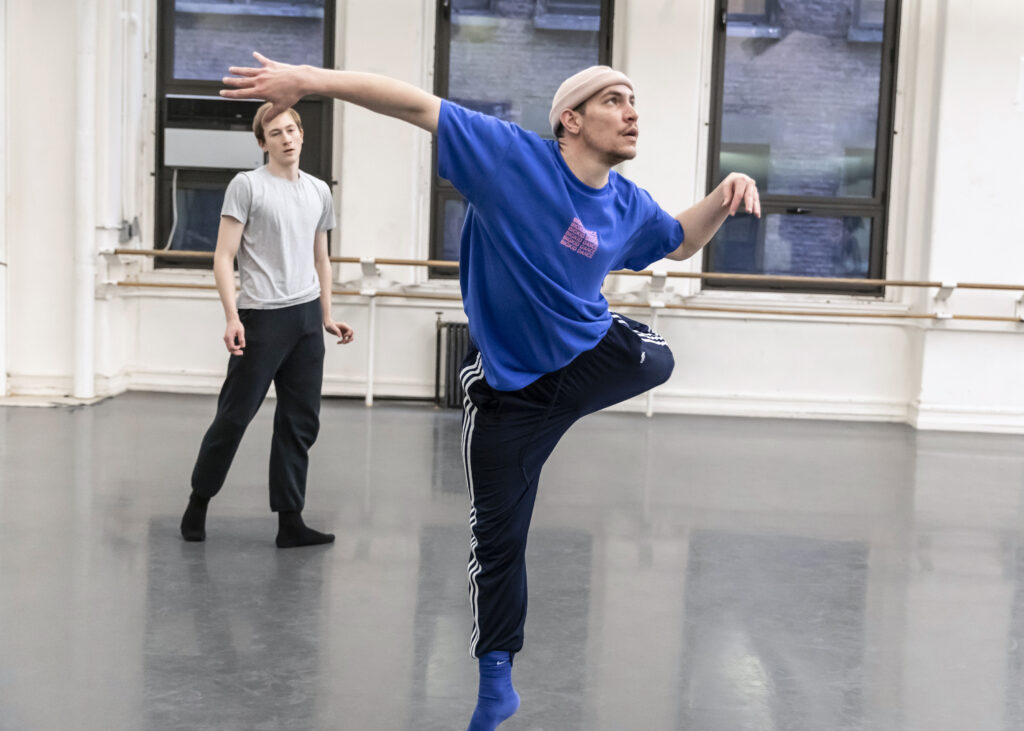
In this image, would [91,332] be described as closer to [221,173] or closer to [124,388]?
[124,388]

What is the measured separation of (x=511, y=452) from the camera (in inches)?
88.6

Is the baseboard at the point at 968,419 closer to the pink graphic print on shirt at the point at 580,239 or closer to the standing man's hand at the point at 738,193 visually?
the standing man's hand at the point at 738,193

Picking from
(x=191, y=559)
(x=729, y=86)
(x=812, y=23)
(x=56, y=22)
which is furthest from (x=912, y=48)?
(x=191, y=559)

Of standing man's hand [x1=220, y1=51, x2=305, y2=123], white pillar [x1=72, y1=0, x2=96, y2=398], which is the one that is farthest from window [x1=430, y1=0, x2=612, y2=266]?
standing man's hand [x1=220, y1=51, x2=305, y2=123]

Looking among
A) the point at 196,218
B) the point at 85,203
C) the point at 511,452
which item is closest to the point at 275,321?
the point at 511,452

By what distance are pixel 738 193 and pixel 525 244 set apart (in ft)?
1.59

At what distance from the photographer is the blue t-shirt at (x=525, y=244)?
6.82 feet

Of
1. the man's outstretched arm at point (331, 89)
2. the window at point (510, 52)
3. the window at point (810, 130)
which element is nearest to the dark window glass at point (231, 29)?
the window at point (510, 52)

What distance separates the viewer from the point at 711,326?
751cm

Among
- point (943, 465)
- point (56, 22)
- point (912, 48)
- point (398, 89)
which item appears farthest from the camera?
point (912, 48)

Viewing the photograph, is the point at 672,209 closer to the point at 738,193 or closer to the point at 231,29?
the point at 231,29

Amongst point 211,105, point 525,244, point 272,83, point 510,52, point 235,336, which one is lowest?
point 235,336

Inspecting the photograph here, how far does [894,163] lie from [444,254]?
315 cm

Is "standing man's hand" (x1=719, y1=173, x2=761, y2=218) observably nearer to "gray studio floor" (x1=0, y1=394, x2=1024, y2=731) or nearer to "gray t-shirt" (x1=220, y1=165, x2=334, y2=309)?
"gray studio floor" (x1=0, y1=394, x2=1024, y2=731)
